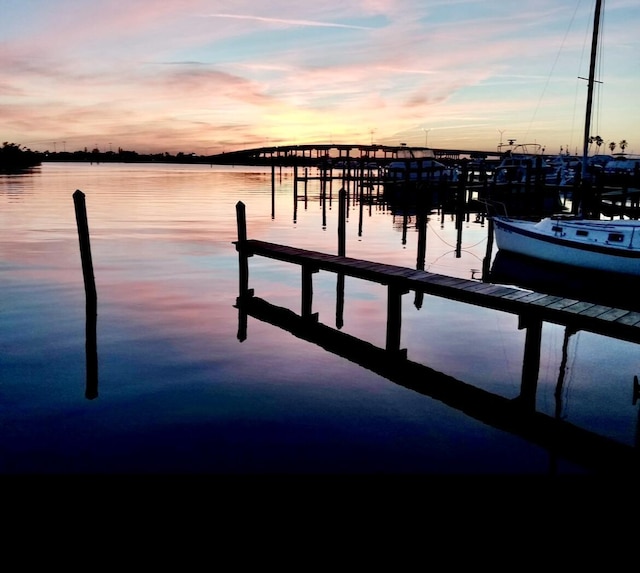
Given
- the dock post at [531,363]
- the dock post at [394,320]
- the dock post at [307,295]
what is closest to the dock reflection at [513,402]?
the dock post at [531,363]

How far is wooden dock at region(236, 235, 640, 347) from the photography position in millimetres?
8297

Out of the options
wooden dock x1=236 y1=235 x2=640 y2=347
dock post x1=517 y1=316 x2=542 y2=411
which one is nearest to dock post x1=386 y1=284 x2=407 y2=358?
wooden dock x1=236 y1=235 x2=640 y2=347

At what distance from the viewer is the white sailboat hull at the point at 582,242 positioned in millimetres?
16984

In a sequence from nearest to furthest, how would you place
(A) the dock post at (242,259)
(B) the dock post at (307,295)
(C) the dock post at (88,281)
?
(C) the dock post at (88,281), (B) the dock post at (307,295), (A) the dock post at (242,259)

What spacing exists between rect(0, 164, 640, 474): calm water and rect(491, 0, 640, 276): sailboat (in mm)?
5379

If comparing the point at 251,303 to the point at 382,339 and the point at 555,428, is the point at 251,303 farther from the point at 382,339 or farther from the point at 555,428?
the point at 555,428

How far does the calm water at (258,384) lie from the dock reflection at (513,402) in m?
0.12

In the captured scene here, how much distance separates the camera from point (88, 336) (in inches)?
490

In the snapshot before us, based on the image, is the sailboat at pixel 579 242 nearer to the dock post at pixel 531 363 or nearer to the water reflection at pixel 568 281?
the water reflection at pixel 568 281

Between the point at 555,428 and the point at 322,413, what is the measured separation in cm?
352

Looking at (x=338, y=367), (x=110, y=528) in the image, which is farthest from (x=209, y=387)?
(x=110, y=528)

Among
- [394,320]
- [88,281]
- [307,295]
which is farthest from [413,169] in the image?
[394,320]

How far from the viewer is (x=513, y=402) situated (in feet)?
30.0

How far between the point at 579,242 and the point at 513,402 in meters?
11.1
